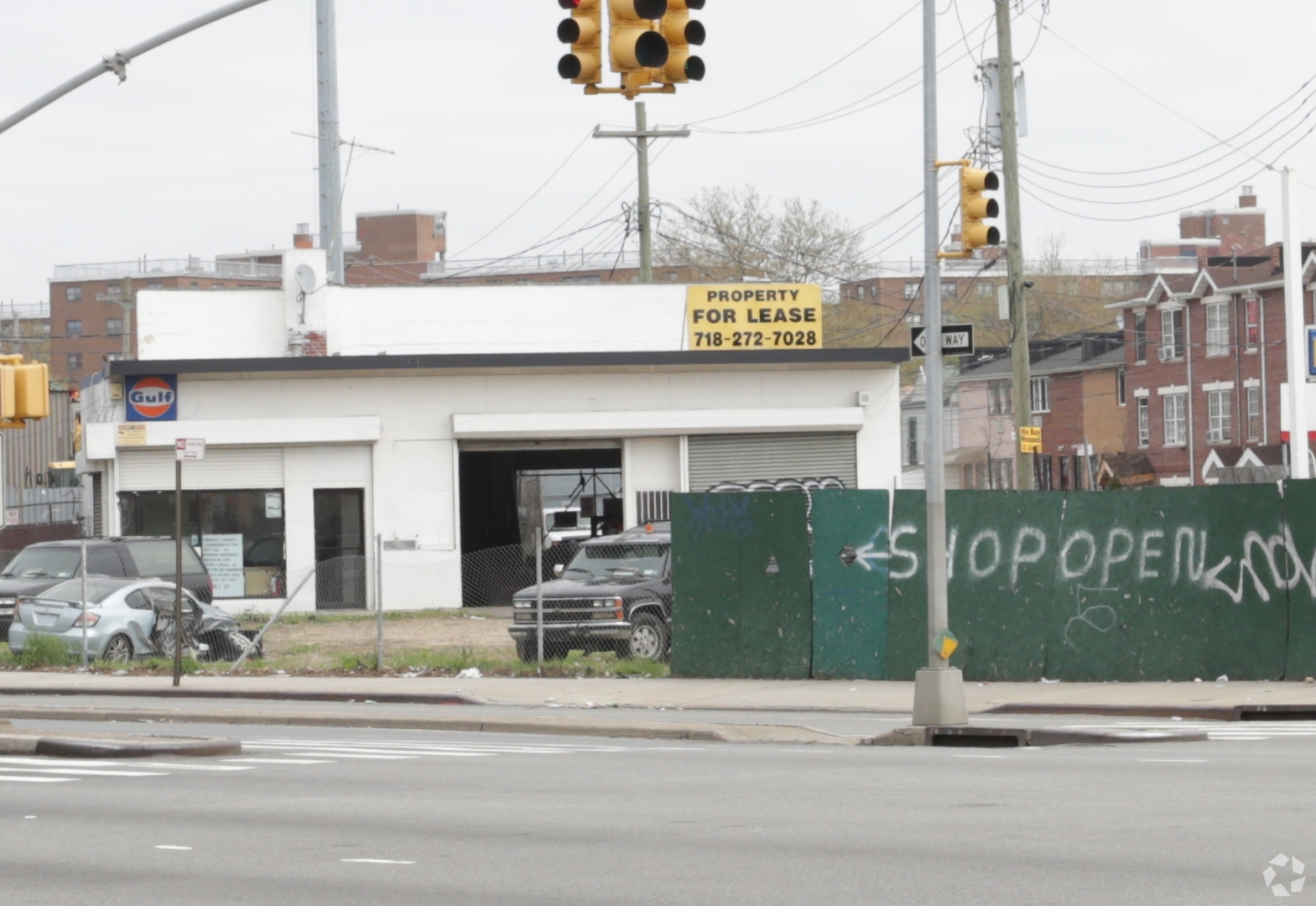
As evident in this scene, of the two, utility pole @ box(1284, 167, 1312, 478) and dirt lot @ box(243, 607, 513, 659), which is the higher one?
utility pole @ box(1284, 167, 1312, 478)

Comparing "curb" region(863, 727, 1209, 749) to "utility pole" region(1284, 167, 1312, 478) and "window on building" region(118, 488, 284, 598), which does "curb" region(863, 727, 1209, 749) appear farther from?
"window on building" region(118, 488, 284, 598)

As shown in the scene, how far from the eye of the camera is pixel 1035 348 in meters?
84.5

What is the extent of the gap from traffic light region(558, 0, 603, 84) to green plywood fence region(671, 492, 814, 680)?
9.51 metres

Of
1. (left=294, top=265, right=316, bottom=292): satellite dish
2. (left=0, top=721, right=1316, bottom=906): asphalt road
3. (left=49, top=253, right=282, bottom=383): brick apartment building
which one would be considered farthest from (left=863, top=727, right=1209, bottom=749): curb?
(left=49, top=253, right=282, bottom=383): brick apartment building

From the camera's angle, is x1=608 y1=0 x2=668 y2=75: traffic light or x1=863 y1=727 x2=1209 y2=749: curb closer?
x1=608 y1=0 x2=668 y2=75: traffic light

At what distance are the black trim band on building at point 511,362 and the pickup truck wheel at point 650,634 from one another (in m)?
14.0

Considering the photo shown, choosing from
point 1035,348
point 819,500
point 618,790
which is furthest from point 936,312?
point 1035,348

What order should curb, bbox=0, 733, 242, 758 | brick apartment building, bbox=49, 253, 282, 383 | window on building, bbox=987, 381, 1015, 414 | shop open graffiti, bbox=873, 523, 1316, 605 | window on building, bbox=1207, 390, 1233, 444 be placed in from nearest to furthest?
curb, bbox=0, 733, 242, 758 → shop open graffiti, bbox=873, 523, 1316, 605 → window on building, bbox=1207, 390, 1233, 444 → window on building, bbox=987, 381, 1015, 414 → brick apartment building, bbox=49, 253, 282, 383

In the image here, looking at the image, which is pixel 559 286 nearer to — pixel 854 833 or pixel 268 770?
pixel 268 770

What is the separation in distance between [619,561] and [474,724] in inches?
282

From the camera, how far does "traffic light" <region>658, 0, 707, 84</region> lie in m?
13.7

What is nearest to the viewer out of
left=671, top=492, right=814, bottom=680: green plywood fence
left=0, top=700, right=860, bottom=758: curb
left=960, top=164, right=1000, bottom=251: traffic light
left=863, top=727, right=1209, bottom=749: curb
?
left=863, top=727, right=1209, bottom=749: curb

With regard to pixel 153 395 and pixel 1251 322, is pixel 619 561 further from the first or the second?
pixel 1251 322

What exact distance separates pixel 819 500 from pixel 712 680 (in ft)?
8.85
